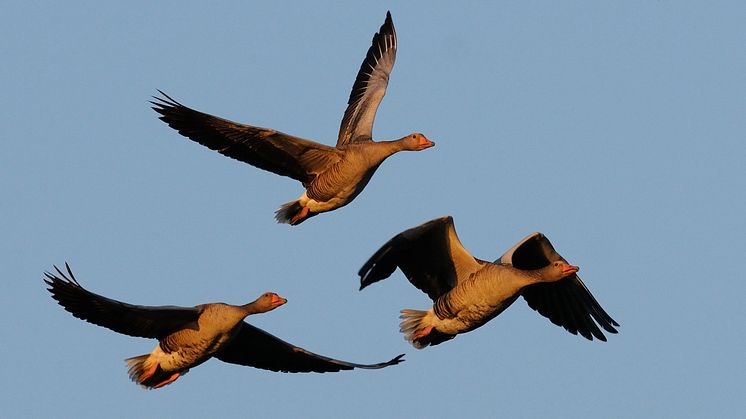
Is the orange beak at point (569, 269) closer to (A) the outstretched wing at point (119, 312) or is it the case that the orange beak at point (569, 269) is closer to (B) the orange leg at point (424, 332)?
(B) the orange leg at point (424, 332)

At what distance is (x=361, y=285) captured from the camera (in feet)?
58.3

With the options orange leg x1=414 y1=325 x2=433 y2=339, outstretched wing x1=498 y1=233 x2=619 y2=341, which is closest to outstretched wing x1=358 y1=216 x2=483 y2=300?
orange leg x1=414 y1=325 x2=433 y2=339

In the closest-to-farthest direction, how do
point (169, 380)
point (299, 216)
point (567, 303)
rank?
point (169, 380)
point (567, 303)
point (299, 216)

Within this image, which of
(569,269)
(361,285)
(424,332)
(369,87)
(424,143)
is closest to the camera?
(361,285)

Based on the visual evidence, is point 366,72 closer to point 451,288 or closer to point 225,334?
point 451,288

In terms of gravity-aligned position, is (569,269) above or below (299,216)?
below

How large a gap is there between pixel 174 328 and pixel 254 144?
10.5ft

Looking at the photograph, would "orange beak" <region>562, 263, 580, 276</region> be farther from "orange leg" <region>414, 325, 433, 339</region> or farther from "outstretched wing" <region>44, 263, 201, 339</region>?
"outstretched wing" <region>44, 263, 201, 339</region>

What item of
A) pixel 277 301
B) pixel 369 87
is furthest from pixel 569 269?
pixel 369 87

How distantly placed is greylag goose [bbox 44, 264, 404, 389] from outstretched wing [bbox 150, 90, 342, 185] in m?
2.53

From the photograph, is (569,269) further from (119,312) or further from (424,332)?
(119,312)

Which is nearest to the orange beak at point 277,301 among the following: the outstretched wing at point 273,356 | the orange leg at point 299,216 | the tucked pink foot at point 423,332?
the outstretched wing at point 273,356

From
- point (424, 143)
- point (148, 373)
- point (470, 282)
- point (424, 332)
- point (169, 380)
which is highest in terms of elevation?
point (424, 143)

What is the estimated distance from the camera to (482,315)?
18.3 meters
